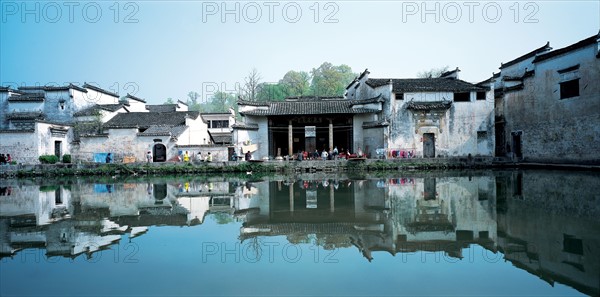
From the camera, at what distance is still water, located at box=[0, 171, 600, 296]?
4.86 meters

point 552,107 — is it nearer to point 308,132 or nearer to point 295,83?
point 308,132

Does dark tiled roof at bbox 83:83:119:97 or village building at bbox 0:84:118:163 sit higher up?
dark tiled roof at bbox 83:83:119:97

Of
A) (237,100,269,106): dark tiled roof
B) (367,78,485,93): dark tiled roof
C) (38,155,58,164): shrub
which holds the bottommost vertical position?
(38,155,58,164): shrub

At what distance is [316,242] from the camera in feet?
22.4

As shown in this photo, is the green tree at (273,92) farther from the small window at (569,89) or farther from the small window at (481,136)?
the small window at (569,89)

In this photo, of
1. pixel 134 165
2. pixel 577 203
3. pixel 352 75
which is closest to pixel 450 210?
pixel 577 203

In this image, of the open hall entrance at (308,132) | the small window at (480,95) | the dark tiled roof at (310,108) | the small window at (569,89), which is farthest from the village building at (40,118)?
the small window at (569,89)

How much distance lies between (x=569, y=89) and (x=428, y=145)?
8.48m

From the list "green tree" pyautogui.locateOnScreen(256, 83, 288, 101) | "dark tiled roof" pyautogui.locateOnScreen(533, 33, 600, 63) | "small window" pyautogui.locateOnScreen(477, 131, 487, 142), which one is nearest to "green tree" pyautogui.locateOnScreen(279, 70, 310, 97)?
"green tree" pyautogui.locateOnScreen(256, 83, 288, 101)

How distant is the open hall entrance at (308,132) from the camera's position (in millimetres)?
26281

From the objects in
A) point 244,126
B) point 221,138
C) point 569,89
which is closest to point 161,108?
point 221,138

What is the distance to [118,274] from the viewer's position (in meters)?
5.38

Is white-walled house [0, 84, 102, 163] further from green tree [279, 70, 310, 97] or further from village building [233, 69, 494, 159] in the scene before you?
green tree [279, 70, 310, 97]

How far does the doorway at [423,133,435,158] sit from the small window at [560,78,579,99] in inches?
302
